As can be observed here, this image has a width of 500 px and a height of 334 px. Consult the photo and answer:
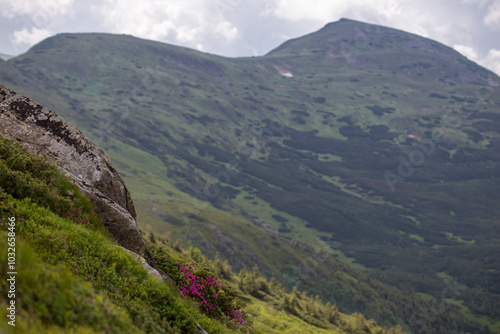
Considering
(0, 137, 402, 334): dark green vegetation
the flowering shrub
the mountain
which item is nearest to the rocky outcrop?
the mountain

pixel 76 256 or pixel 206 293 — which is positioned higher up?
pixel 76 256

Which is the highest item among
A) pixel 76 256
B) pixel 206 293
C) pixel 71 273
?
pixel 71 273

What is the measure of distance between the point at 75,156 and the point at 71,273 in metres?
7.79

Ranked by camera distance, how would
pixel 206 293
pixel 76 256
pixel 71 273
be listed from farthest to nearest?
pixel 206 293, pixel 76 256, pixel 71 273

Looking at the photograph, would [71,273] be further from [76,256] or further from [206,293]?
[206,293]

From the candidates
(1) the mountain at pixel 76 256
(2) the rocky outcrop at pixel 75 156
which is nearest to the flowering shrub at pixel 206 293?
(1) the mountain at pixel 76 256

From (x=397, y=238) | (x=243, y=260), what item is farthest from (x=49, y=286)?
(x=397, y=238)

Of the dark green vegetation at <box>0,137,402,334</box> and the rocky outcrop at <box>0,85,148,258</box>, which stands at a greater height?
the rocky outcrop at <box>0,85,148,258</box>

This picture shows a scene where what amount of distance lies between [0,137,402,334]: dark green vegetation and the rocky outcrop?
0.91m

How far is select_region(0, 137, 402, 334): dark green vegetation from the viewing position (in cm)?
551

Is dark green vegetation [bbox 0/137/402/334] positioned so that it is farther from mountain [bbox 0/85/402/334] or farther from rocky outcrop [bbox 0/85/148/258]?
rocky outcrop [bbox 0/85/148/258]

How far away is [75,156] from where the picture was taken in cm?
1330

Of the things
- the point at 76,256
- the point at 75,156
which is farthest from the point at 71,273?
the point at 75,156

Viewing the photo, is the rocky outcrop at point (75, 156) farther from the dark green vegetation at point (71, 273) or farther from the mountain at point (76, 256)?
the dark green vegetation at point (71, 273)
